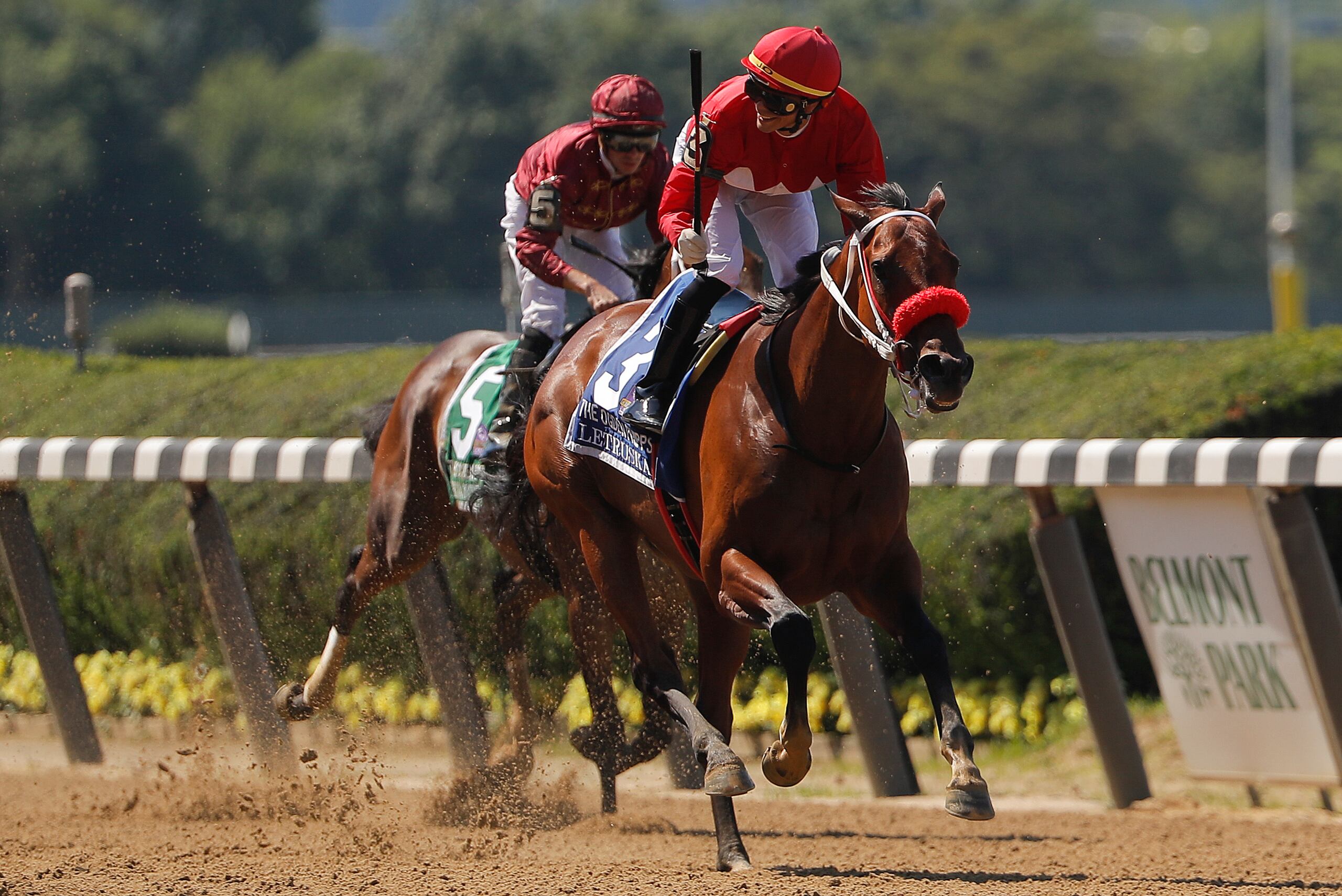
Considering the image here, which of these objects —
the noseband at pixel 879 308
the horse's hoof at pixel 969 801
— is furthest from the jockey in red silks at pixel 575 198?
the horse's hoof at pixel 969 801

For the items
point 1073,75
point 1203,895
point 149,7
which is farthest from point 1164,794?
point 149,7

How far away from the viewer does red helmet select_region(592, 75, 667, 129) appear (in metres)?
5.83

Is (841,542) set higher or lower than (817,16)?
higher

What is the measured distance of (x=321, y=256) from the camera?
5066 cm

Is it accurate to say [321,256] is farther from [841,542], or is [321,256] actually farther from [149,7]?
[841,542]

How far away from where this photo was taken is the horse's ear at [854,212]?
446 centimetres

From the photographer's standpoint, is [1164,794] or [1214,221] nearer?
[1164,794]

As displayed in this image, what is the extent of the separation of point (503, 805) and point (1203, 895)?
2.35 m

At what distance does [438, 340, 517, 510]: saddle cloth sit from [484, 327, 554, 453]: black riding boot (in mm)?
40

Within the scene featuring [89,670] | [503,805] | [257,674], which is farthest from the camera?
[89,670]

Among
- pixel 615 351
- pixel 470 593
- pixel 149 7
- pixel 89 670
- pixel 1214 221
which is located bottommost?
pixel 1214 221

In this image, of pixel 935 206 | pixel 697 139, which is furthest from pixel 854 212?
pixel 697 139

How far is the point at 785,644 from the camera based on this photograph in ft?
14.6

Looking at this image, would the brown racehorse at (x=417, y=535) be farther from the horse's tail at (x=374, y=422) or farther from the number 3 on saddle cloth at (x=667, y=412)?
the number 3 on saddle cloth at (x=667, y=412)
